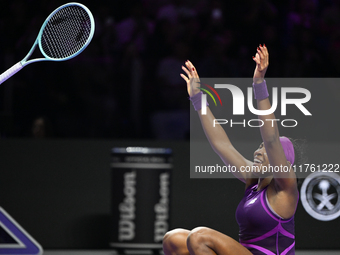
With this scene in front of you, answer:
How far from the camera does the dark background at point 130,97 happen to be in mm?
4602

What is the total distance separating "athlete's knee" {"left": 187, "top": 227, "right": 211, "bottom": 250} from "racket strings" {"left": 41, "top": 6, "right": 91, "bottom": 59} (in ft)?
4.07

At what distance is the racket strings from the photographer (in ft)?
9.97

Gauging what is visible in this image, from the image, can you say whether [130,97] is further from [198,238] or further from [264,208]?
[264,208]

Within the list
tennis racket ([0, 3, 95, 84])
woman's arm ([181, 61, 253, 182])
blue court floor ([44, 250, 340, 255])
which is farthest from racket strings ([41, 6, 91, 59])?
blue court floor ([44, 250, 340, 255])

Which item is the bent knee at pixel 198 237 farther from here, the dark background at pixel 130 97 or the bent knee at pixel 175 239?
the dark background at pixel 130 97

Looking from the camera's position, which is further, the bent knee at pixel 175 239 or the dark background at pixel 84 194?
the dark background at pixel 84 194

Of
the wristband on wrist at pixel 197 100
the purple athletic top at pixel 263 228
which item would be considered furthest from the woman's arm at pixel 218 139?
the purple athletic top at pixel 263 228

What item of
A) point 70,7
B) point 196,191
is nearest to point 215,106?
point 196,191

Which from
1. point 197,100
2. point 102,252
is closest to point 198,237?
point 197,100

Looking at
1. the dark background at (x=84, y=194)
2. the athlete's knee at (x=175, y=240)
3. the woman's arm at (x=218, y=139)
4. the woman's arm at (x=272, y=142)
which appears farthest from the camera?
the dark background at (x=84, y=194)

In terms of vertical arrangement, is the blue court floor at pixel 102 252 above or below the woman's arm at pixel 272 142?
below

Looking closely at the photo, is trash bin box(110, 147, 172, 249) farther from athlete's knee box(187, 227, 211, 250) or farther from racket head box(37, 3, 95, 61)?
athlete's knee box(187, 227, 211, 250)

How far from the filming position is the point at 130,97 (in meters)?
4.98

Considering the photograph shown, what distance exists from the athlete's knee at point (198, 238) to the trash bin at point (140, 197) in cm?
155
